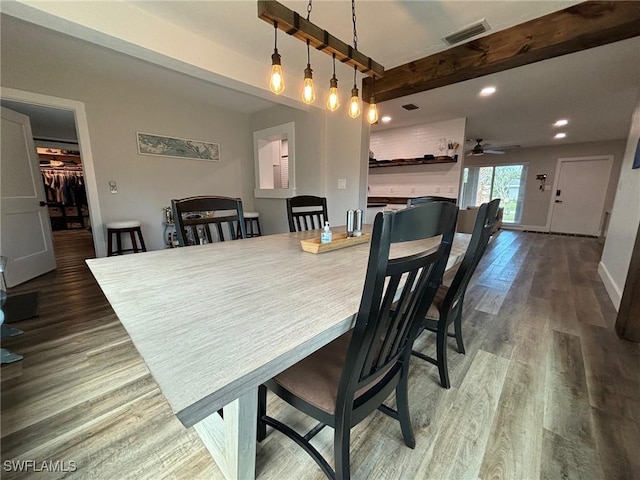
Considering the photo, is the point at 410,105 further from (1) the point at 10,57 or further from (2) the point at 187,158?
(1) the point at 10,57

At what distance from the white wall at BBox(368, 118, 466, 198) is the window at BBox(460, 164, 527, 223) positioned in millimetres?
2837

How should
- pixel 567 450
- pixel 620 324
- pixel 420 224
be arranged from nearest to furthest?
pixel 420 224, pixel 567 450, pixel 620 324

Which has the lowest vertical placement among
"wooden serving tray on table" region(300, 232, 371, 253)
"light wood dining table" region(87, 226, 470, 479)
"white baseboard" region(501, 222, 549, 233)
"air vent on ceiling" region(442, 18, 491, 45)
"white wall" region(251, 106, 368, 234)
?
"white baseboard" region(501, 222, 549, 233)

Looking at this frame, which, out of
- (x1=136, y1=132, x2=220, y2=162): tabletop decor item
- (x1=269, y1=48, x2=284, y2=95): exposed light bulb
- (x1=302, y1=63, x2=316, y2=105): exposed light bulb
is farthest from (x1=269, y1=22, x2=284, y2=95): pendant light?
(x1=136, y1=132, x2=220, y2=162): tabletop decor item

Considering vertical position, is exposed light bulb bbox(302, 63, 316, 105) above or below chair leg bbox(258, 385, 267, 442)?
above

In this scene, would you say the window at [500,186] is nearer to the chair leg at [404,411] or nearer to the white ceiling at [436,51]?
the white ceiling at [436,51]

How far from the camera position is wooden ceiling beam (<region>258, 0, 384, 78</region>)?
3.75 ft

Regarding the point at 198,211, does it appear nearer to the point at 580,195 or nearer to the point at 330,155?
the point at 330,155

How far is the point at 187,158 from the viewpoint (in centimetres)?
402

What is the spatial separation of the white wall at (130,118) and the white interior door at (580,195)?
8.14 meters

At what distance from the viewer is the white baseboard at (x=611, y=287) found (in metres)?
2.45

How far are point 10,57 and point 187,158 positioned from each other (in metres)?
1.87

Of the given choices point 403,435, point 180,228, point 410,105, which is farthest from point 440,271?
point 410,105

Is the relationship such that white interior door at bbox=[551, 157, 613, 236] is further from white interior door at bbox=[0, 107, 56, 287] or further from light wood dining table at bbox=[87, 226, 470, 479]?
white interior door at bbox=[0, 107, 56, 287]
